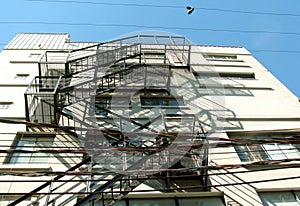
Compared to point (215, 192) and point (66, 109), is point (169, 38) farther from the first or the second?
point (215, 192)

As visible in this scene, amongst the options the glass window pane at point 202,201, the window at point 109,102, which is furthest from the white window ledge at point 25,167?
the glass window pane at point 202,201

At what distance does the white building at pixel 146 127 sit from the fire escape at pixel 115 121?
0.15 feet

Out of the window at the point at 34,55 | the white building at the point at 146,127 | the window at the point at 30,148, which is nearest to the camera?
the white building at the point at 146,127

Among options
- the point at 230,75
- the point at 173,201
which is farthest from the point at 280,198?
the point at 230,75

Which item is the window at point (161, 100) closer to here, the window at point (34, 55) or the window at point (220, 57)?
the window at point (220, 57)

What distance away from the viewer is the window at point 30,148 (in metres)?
11.0

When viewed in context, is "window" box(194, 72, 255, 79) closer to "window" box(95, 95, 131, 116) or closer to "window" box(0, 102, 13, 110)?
"window" box(95, 95, 131, 116)

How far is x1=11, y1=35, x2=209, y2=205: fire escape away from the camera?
8.48m

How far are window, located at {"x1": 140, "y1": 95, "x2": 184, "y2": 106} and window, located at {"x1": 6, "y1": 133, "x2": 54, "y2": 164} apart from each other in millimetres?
4858

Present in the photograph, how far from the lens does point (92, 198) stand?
787cm

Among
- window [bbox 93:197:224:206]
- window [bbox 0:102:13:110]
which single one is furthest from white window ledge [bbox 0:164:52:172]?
window [bbox 0:102:13:110]

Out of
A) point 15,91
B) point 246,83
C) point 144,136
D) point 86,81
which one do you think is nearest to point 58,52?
point 15,91

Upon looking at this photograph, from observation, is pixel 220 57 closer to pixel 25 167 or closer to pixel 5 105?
pixel 5 105

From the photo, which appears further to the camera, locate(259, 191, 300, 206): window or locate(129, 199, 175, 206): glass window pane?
locate(259, 191, 300, 206): window
